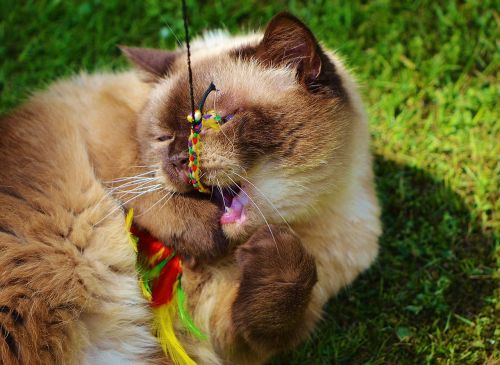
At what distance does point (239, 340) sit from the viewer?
2.61 meters

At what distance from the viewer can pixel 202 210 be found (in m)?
2.53

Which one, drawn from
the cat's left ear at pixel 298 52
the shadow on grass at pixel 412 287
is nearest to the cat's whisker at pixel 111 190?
the cat's left ear at pixel 298 52

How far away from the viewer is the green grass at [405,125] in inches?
123

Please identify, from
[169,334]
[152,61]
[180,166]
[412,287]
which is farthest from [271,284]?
[152,61]

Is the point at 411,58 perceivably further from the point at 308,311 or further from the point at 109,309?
the point at 109,309

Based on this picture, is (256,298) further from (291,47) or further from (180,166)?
(291,47)

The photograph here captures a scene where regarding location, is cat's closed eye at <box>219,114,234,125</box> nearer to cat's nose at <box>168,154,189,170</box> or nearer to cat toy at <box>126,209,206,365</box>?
cat's nose at <box>168,154,189,170</box>

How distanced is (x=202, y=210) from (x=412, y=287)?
1.42 meters

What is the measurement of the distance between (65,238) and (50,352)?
482 millimetres

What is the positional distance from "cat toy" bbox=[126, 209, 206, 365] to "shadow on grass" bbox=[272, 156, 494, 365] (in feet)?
2.30

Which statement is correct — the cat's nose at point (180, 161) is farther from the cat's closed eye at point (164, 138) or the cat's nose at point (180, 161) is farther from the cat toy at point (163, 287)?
the cat toy at point (163, 287)

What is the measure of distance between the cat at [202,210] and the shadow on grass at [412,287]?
48cm

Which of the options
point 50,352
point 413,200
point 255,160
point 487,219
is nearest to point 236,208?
point 255,160

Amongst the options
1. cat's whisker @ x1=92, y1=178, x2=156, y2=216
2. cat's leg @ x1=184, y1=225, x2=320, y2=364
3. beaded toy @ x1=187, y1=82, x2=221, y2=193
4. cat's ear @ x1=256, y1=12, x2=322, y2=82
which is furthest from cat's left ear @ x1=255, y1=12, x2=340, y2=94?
cat's whisker @ x1=92, y1=178, x2=156, y2=216
